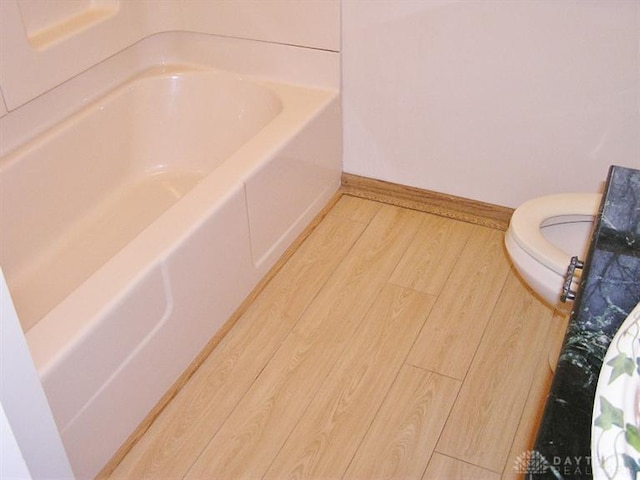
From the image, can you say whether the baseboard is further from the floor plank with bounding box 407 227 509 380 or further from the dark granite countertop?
the dark granite countertop

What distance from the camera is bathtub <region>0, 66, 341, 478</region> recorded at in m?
1.54

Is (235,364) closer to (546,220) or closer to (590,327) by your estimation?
(546,220)

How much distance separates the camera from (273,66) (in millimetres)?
2465

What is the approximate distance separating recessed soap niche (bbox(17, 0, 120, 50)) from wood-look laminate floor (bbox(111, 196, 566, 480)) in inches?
39.6

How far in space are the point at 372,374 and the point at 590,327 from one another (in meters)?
1.11

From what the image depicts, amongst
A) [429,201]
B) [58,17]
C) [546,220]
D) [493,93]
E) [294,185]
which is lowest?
Result: [429,201]

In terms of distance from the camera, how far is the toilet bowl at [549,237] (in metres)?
1.61

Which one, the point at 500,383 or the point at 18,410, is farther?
the point at 500,383

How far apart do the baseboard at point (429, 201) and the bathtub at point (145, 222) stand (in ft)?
0.35

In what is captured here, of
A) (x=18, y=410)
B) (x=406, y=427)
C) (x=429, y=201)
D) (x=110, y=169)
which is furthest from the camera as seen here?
(x=429, y=201)

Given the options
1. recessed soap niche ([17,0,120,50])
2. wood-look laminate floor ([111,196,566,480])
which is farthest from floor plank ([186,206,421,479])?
recessed soap niche ([17,0,120,50])

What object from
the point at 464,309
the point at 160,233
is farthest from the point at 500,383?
the point at 160,233

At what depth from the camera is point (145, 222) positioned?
2.33 meters

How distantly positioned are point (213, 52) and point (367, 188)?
2.51ft
